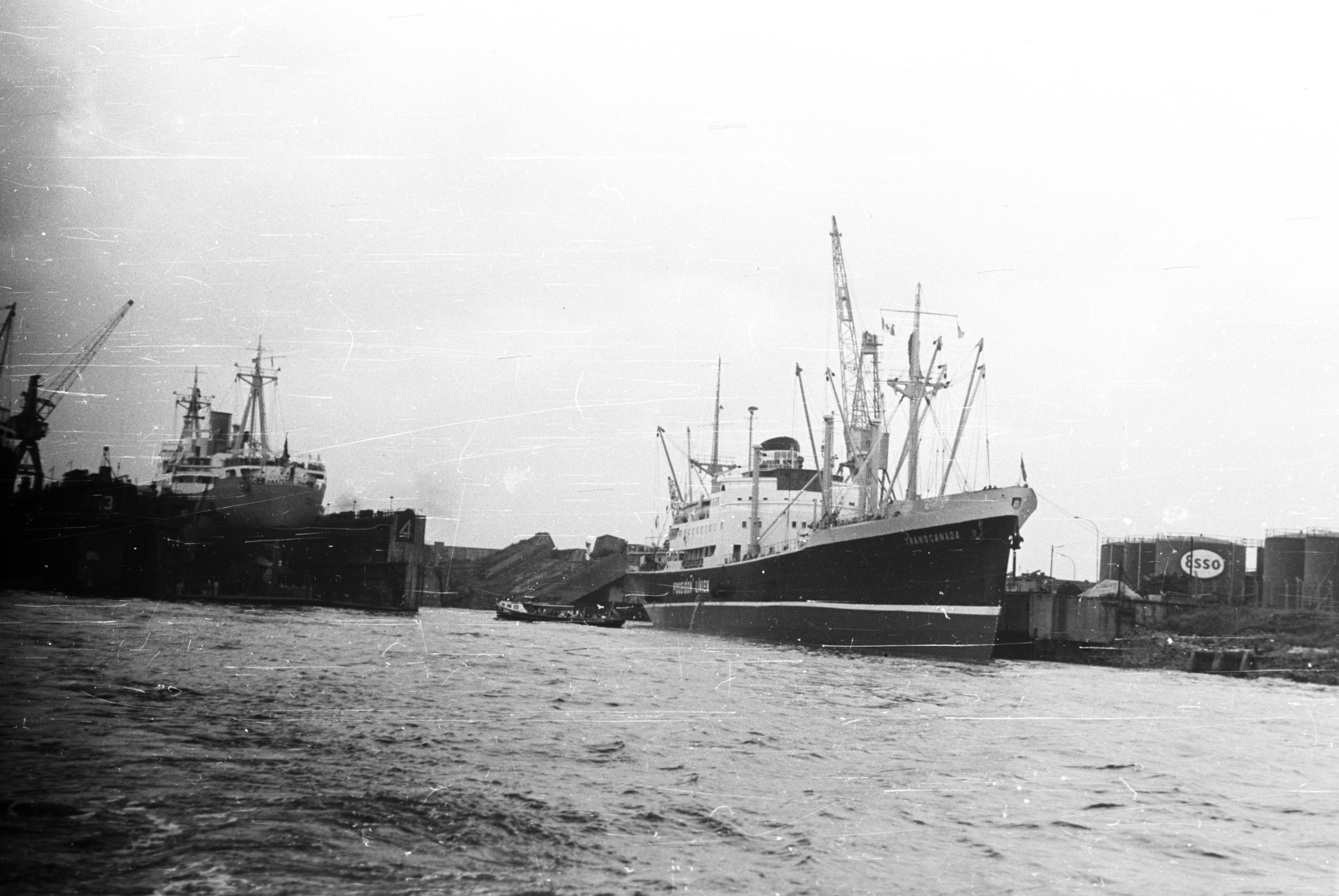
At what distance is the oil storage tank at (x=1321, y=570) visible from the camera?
199ft

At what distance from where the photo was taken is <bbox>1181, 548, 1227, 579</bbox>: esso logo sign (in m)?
69.3

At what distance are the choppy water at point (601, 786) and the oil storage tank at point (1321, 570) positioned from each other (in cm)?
4250

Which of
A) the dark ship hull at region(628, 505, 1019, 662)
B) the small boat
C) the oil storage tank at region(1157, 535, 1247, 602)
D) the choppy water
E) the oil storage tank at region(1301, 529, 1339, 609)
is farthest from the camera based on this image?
the small boat

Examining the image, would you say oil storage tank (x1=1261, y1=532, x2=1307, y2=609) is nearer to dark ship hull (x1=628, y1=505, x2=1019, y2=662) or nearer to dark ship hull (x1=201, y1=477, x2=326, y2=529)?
dark ship hull (x1=628, y1=505, x2=1019, y2=662)

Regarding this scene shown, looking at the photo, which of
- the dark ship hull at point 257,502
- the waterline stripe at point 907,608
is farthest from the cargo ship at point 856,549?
the dark ship hull at point 257,502

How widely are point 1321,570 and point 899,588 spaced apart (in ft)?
116

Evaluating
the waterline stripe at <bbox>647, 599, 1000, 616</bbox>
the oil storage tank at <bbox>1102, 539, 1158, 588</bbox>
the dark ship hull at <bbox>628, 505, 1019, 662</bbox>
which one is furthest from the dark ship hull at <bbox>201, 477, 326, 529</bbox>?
the oil storage tank at <bbox>1102, 539, 1158, 588</bbox>

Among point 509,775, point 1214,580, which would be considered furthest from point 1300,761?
point 1214,580

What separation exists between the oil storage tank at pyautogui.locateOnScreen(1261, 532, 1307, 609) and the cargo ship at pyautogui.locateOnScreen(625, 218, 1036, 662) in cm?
2525

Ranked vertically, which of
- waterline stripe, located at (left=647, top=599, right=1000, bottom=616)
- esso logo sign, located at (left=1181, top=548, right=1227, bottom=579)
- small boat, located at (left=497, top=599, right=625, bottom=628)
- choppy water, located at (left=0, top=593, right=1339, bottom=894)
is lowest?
small boat, located at (left=497, top=599, right=625, bottom=628)

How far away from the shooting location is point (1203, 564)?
2744 inches

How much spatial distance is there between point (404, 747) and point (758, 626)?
123 ft

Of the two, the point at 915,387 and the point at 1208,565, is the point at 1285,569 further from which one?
the point at 915,387

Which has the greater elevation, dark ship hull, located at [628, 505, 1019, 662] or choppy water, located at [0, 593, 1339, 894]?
dark ship hull, located at [628, 505, 1019, 662]
